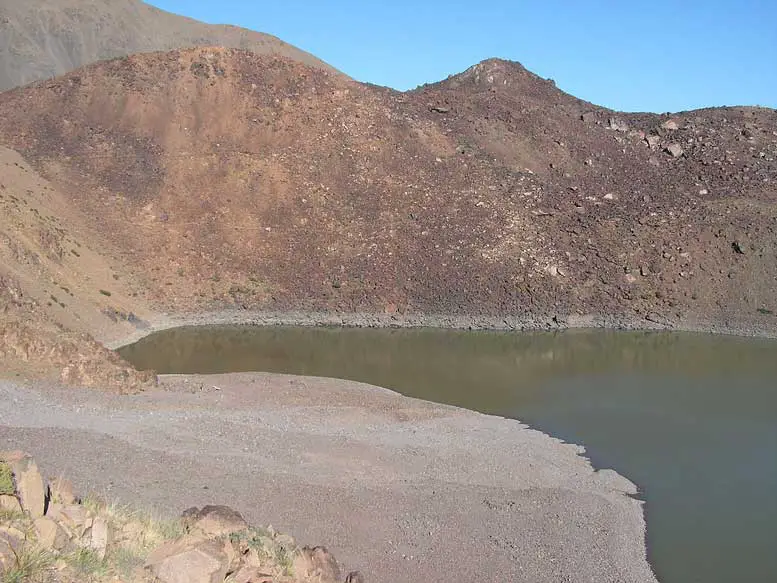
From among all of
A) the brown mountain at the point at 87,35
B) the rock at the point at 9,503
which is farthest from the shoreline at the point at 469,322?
the brown mountain at the point at 87,35

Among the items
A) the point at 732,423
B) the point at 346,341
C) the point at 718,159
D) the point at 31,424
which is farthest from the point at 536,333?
the point at 31,424

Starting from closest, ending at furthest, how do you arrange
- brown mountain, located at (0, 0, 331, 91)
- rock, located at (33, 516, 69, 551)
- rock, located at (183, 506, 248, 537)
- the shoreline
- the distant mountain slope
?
rock, located at (33, 516, 69, 551)
rock, located at (183, 506, 248, 537)
the shoreline
the distant mountain slope
brown mountain, located at (0, 0, 331, 91)

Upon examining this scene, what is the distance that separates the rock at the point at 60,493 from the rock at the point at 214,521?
144cm

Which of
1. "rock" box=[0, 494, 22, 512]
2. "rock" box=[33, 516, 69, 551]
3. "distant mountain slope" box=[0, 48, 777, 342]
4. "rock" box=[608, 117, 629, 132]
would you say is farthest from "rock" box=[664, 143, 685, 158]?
"rock" box=[0, 494, 22, 512]

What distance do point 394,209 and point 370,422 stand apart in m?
26.3

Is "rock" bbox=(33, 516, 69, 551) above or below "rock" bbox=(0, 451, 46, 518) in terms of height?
below

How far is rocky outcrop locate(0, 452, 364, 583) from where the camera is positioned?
23.0 feet

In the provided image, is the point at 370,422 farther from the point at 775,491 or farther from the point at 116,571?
the point at 116,571

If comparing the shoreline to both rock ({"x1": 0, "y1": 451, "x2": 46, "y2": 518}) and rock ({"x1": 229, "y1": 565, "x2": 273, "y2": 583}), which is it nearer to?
rock ({"x1": 229, "y1": 565, "x2": 273, "y2": 583})

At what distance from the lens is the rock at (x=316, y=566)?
9.84 m

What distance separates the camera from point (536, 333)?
40969mm

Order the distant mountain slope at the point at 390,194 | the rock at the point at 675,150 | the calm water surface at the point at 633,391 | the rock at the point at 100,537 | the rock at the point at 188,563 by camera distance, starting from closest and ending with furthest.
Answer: the rock at the point at 100,537 → the rock at the point at 188,563 → the calm water surface at the point at 633,391 → the distant mountain slope at the point at 390,194 → the rock at the point at 675,150

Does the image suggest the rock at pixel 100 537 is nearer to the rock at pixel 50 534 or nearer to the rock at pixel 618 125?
the rock at pixel 50 534

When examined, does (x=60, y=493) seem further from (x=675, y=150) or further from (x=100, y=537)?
(x=675, y=150)
